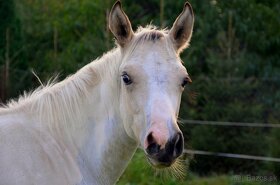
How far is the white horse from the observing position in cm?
352

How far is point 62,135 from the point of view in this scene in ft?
12.7

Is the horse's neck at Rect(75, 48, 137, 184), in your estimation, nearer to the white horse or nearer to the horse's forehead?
the white horse

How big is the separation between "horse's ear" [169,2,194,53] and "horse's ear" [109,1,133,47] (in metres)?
0.30

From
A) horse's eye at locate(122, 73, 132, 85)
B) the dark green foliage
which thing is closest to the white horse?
horse's eye at locate(122, 73, 132, 85)

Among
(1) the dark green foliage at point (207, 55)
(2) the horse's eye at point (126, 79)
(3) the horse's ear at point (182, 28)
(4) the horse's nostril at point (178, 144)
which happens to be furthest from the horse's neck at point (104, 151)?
(1) the dark green foliage at point (207, 55)

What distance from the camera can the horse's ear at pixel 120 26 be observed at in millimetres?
3852

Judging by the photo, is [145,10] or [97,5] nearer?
[145,10]

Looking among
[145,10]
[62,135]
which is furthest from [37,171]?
[145,10]

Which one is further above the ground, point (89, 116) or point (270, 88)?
point (89, 116)

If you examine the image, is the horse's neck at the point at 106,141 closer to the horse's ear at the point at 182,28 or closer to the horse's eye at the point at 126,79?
the horse's eye at the point at 126,79

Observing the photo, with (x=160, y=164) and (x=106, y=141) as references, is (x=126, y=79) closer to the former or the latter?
(x=106, y=141)

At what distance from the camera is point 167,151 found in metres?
3.35

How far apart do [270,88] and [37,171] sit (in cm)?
757

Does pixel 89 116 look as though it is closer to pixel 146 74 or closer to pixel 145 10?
pixel 146 74
